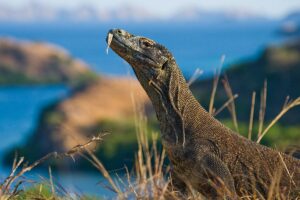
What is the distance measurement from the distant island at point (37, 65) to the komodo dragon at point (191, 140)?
103244mm

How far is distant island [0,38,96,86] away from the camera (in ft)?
359

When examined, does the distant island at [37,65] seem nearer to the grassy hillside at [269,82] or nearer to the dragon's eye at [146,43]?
the grassy hillside at [269,82]

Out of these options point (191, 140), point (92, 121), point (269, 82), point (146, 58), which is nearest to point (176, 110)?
point (191, 140)

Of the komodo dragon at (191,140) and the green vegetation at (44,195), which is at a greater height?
the komodo dragon at (191,140)

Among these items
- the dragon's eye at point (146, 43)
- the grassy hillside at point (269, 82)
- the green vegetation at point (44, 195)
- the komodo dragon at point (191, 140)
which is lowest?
the green vegetation at point (44, 195)

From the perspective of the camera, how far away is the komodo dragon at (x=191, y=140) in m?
4.73

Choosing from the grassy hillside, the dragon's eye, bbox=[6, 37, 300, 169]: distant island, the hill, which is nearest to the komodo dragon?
the dragon's eye

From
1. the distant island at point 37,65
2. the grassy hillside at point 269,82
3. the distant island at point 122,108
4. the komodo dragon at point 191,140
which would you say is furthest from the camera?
the distant island at point 37,65

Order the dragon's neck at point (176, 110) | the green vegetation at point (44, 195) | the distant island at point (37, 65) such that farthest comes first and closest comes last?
the distant island at point (37, 65)
the green vegetation at point (44, 195)
the dragon's neck at point (176, 110)

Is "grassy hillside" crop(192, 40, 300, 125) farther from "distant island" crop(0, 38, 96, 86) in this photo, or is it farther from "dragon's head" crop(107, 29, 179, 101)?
"distant island" crop(0, 38, 96, 86)

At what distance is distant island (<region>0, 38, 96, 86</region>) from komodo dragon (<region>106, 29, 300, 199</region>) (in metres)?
103

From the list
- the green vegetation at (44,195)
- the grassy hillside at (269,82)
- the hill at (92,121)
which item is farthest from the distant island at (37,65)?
the green vegetation at (44,195)

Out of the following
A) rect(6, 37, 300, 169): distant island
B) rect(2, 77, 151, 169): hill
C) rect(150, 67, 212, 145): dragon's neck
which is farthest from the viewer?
rect(6, 37, 300, 169): distant island

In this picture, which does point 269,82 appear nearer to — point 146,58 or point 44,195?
point 44,195
